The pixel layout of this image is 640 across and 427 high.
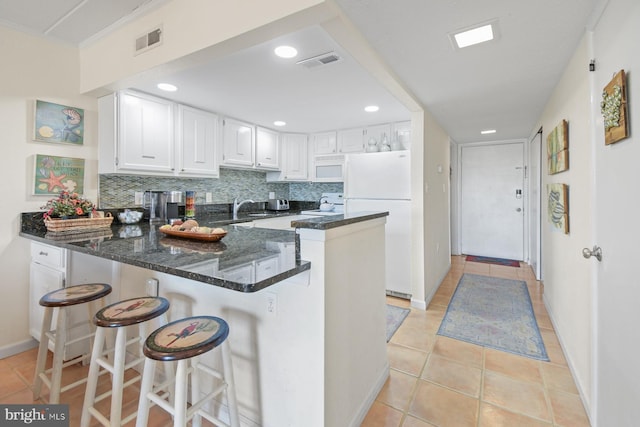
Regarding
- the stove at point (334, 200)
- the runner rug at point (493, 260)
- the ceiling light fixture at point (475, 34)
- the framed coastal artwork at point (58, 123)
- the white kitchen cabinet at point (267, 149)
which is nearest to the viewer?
the ceiling light fixture at point (475, 34)

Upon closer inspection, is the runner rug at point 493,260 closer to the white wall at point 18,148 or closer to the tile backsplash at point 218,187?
the tile backsplash at point 218,187

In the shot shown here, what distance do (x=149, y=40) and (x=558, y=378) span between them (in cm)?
337

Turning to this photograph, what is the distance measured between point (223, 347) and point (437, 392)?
1.31 metres

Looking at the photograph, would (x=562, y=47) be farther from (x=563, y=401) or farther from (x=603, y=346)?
(x=563, y=401)

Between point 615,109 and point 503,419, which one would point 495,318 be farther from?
point 615,109

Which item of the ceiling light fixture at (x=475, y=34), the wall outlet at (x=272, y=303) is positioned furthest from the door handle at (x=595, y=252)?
the wall outlet at (x=272, y=303)

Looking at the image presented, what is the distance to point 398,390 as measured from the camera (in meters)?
1.77

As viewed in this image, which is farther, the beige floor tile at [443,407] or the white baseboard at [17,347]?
the white baseboard at [17,347]

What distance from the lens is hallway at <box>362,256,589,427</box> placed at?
1547 mm

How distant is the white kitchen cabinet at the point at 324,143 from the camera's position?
430 cm

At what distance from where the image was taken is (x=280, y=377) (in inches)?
51.3

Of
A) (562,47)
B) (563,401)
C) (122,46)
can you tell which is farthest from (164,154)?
(563,401)

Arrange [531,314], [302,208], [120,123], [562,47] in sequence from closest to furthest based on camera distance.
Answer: [562,47], [120,123], [531,314], [302,208]

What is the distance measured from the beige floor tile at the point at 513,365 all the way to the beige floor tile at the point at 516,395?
0.07 m
